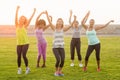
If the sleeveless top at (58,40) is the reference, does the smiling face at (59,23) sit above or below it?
above

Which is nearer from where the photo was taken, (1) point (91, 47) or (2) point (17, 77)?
(2) point (17, 77)

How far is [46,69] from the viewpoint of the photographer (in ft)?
55.5

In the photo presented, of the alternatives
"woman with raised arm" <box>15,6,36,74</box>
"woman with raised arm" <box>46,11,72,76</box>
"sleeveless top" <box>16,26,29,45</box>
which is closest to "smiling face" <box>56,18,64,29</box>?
"woman with raised arm" <box>46,11,72,76</box>

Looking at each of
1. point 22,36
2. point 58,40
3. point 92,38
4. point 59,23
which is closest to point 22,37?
point 22,36

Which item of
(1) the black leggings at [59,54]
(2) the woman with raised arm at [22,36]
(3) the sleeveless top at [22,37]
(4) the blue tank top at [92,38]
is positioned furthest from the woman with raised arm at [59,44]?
(4) the blue tank top at [92,38]

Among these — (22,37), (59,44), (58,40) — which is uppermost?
(22,37)

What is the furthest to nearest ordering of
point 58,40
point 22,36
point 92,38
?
point 92,38
point 22,36
point 58,40

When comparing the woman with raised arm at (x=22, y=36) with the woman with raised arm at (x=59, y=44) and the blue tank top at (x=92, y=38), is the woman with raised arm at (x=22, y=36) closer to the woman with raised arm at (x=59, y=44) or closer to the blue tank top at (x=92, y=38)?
the woman with raised arm at (x=59, y=44)

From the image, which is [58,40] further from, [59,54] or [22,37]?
[22,37]

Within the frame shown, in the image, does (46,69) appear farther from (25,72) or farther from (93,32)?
(93,32)

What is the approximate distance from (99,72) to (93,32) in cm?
179

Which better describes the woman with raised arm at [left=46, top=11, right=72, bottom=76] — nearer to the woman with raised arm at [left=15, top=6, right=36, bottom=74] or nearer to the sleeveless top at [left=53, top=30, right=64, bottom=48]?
the sleeveless top at [left=53, top=30, right=64, bottom=48]

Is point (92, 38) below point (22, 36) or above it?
below

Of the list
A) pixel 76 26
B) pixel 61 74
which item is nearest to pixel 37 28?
pixel 76 26
